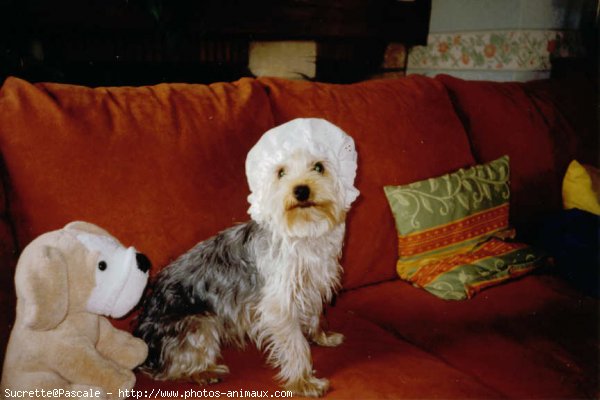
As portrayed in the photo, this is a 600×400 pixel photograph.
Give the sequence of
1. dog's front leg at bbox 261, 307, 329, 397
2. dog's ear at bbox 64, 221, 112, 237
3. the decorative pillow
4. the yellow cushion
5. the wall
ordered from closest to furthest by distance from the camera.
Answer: dog's ear at bbox 64, 221, 112, 237 → dog's front leg at bbox 261, 307, 329, 397 → the decorative pillow → the yellow cushion → the wall

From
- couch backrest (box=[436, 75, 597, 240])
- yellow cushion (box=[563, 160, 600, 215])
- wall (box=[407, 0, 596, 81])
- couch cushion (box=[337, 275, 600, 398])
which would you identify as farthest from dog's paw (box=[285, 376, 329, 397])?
wall (box=[407, 0, 596, 81])

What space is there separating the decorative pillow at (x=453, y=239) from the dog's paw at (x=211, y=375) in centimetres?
79

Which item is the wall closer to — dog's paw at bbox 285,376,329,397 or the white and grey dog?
the white and grey dog

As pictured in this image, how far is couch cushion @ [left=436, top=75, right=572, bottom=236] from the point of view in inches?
84.0

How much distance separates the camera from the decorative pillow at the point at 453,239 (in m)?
1.73

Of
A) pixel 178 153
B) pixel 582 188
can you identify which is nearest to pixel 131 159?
pixel 178 153

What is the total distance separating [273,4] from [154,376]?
242 cm

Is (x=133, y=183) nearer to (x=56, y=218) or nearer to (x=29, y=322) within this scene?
(x=56, y=218)

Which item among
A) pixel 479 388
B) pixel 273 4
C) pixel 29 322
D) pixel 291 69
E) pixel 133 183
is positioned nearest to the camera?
pixel 29 322

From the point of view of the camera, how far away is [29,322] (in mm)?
992

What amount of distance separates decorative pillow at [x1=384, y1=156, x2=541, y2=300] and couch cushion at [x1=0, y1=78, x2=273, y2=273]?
0.60 m

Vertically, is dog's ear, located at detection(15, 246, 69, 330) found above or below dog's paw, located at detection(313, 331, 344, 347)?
above

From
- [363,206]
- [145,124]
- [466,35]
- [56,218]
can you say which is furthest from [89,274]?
[466,35]

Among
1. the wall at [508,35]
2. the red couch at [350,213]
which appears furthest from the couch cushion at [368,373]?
the wall at [508,35]
